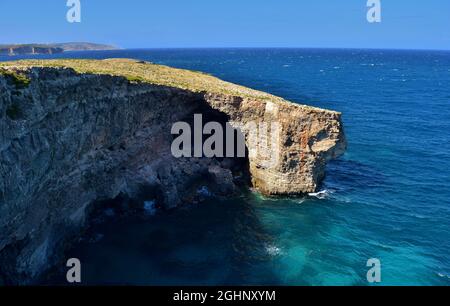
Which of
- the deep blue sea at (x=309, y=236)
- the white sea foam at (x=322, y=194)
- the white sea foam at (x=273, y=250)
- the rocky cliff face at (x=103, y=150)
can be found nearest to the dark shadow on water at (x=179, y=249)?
the deep blue sea at (x=309, y=236)

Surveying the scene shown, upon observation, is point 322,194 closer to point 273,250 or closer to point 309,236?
point 309,236

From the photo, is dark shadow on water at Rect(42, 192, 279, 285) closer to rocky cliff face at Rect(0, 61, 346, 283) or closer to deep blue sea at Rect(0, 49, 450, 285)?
deep blue sea at Rect(0, 49, 450, 285)

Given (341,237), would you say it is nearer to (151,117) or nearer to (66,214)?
(151,117)

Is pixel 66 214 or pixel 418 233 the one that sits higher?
pixel 66 214

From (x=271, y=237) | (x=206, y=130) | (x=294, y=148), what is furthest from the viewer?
(x=206, y=130)

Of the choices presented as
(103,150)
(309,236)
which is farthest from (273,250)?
(103,150)

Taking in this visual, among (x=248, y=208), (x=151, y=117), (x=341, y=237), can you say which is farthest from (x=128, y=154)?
(x=341, y=237)

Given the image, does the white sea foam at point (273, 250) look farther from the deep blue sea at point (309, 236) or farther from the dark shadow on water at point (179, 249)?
the dark shadow on water at point (179, 249)
